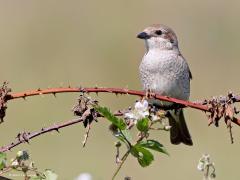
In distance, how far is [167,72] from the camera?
5617 millimetres

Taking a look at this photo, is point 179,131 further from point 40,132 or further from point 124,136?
point 124,136

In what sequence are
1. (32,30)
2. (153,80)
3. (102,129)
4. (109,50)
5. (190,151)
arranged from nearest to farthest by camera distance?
(153,80) → (190,151) → (102,129) → (109,50) → (32,30)

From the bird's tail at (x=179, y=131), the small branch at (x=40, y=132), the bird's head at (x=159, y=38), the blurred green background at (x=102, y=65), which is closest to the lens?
the small branch at (x=40, y=132)

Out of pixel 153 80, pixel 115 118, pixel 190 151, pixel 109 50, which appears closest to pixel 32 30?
pixel 109 50

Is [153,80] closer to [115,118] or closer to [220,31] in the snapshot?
[115,118]

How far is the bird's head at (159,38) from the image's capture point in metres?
6.01

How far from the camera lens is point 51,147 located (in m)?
12.2

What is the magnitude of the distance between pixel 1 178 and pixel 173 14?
52.5ft

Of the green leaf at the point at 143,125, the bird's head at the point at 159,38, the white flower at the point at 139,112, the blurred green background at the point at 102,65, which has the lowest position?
the blurred green background at the point at 102,65

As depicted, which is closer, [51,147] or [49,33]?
[51,147]

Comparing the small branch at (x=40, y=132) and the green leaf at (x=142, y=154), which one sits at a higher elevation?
the small branch at (x=40, y=132)

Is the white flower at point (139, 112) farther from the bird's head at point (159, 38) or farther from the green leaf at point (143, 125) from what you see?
the bird's head at point (159, 38)

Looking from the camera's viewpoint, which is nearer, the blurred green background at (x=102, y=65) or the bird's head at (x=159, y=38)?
the bird's head at (x=159, y=38)

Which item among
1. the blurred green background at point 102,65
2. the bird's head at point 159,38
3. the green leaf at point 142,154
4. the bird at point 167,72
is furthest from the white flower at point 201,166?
the blurred green background at point 102,65
